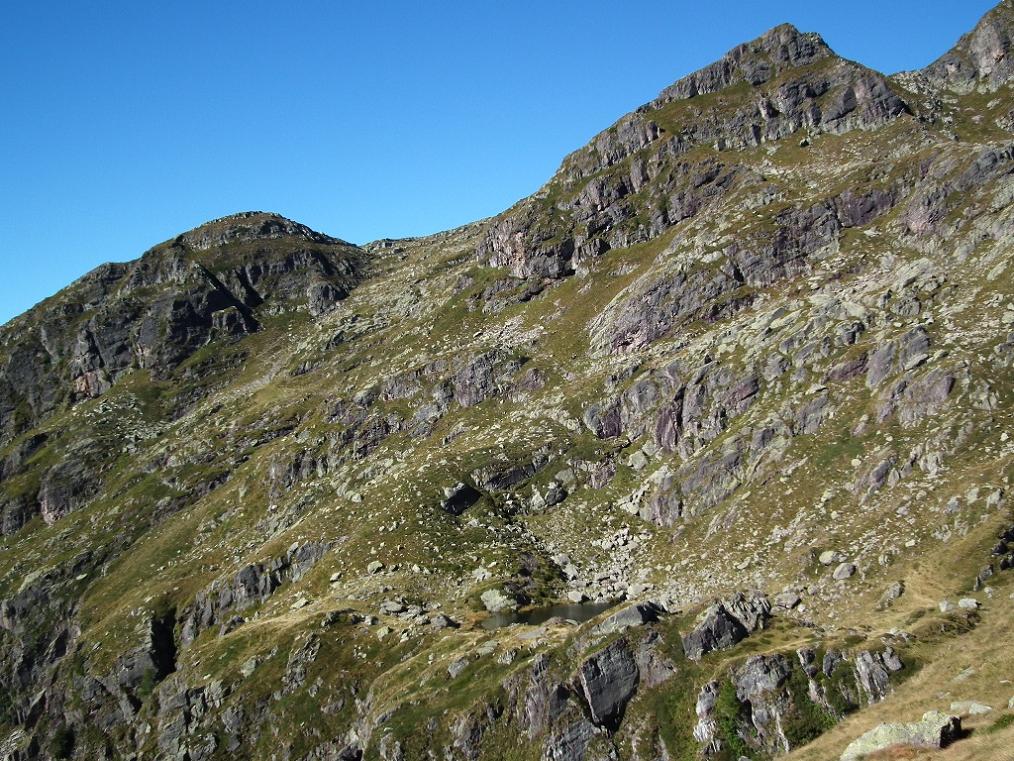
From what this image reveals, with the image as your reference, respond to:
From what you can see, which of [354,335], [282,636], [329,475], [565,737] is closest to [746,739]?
[565,737]

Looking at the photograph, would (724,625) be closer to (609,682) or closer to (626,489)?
(609,682)

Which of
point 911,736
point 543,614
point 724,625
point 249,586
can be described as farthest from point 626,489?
point 911,736

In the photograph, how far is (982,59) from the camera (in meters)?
150

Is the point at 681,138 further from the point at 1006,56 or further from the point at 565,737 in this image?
the point at 565,737

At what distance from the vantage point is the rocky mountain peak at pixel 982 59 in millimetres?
145000

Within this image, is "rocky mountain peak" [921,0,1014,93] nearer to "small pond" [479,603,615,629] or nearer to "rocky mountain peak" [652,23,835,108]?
"rocky mountain peak" [652,23,835,108]

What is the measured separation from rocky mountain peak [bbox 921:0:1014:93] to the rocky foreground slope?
38.5 inches

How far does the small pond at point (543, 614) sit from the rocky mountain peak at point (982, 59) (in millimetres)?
141716

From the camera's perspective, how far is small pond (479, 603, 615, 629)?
254ft

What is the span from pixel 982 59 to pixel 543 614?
514 feet

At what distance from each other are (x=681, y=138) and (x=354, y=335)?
98.8 m

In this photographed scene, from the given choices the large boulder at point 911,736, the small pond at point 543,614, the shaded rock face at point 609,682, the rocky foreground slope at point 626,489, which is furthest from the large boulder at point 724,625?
the small pond at point 543,614

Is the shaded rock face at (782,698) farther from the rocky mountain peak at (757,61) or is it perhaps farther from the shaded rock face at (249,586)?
the rocky mountain peak at (757,61)

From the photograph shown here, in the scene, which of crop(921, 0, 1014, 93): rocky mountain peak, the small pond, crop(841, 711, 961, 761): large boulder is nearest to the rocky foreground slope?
crop(841, 711, 961, 761): large boulder
